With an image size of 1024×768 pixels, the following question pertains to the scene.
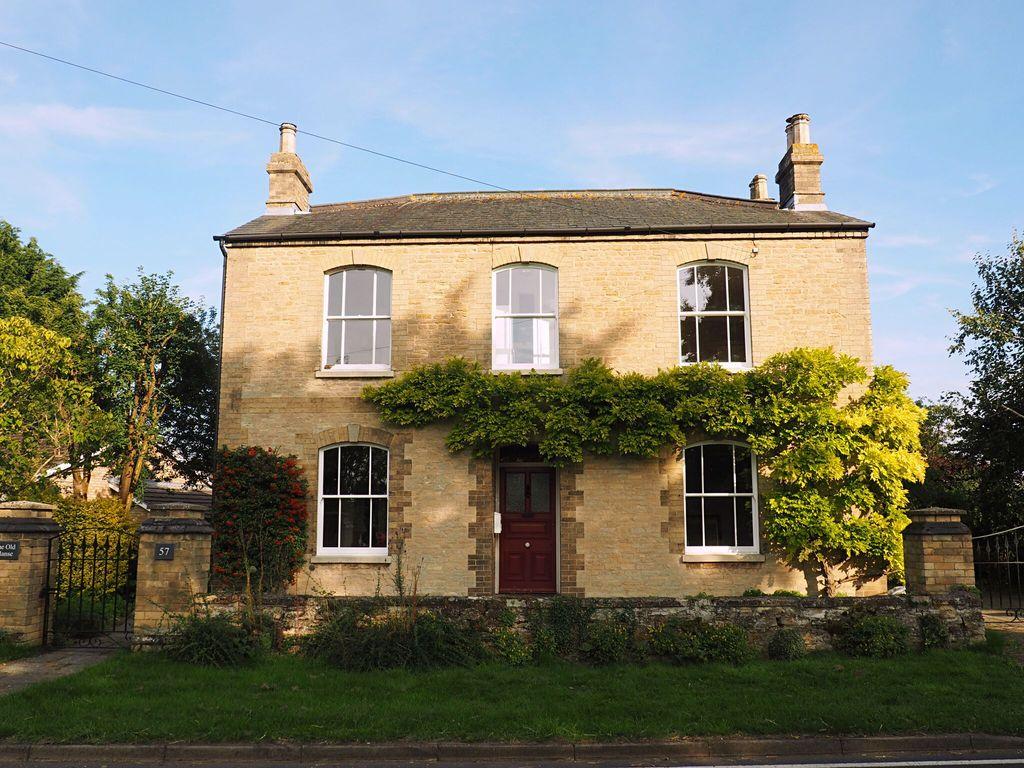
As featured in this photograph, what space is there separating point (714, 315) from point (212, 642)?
33.1 feet

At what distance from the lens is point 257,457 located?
1389 centimetres

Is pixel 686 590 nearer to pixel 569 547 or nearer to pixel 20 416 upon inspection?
pixel 569 547

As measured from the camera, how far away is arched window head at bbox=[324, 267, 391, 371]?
48.5 feet

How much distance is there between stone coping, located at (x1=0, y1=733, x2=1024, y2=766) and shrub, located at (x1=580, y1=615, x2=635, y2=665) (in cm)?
239

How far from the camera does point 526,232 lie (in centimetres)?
1474

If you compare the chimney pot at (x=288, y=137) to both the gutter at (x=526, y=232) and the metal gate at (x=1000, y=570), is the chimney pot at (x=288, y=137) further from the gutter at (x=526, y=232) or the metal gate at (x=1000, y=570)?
the metal gate at (x=1000, y=570)

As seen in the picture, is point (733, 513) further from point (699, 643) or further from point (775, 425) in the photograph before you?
point (699, 643)

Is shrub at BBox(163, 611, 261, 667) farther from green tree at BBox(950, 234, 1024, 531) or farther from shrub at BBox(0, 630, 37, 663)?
green tree at BBox(950, 234, 1024, 531)

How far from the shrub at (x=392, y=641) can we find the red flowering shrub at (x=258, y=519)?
402 cm

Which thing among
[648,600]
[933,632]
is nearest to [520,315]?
[648,600]

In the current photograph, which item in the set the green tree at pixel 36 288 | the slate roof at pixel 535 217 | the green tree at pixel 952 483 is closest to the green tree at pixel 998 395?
the green tree at pixel 952 483

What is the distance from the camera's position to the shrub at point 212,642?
30.6 ft

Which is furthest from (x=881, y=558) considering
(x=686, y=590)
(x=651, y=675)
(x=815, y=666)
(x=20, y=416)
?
(x=20, y=416)

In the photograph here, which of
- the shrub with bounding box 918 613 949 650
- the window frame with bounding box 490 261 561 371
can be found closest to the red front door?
the window frame with bounding box 490 261 561 371
